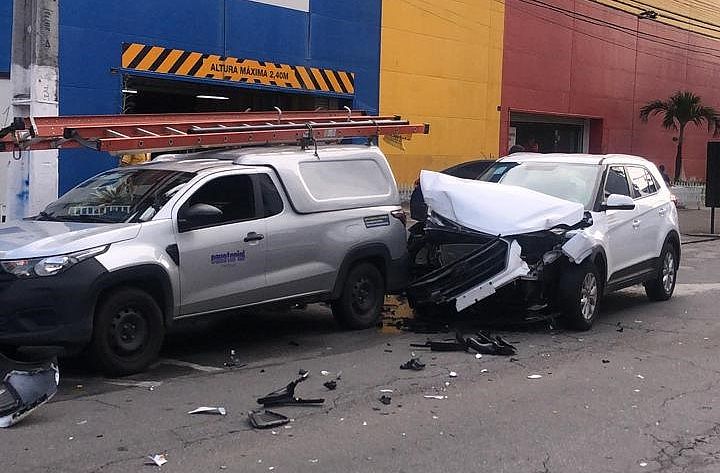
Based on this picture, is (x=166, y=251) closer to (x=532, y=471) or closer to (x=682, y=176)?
(x=532, y=471)

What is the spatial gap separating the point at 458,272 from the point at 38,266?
432 centimetres

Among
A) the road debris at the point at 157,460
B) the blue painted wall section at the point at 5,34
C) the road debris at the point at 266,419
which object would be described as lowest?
the road debris at the point at 157,460

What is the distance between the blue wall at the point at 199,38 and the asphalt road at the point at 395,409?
7364 mm

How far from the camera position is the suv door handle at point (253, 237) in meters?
7.67

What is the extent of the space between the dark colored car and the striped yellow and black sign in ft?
23.2

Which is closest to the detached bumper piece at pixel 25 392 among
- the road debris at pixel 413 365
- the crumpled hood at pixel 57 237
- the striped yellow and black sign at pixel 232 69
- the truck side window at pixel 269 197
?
the crumpled hood at pixel 57 237

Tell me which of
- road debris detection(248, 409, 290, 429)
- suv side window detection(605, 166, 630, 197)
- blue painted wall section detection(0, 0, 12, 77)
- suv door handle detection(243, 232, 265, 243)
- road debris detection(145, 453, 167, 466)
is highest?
blue painted wall section detection(0, 0, 12, 77)

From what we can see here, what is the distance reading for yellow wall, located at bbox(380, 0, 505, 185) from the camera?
68.2 ft

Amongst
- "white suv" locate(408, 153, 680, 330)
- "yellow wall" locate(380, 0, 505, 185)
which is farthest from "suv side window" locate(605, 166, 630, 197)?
"yellow wall" locate(380, 0, 505, 185)

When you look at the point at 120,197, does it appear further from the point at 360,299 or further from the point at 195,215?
the point at 360,299

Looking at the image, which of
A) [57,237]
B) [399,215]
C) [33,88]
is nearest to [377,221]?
[399,215]

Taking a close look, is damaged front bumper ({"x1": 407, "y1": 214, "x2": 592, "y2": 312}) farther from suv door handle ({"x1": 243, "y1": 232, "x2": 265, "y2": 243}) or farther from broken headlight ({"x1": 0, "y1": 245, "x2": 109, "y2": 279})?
broken headlight ({"x1": 0, "y1": 245, "x2": 109, "y2": 279})

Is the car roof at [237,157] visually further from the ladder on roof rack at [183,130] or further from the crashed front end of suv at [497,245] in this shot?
the crashed front end of suv at [497,245]

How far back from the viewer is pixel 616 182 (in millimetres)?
10102
